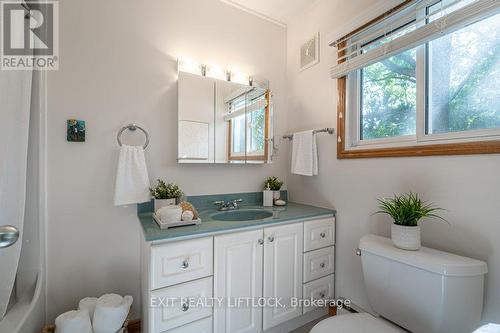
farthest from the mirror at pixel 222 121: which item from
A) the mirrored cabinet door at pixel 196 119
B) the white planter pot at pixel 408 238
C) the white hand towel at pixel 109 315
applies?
the white planter pot at pixel 408 238

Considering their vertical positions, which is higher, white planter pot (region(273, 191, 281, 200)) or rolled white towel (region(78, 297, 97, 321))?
white planter pot (region(273, 191, 281, 200))

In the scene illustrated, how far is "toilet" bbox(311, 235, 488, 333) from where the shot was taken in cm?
89

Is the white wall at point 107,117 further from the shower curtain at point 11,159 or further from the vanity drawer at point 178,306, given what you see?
the vanity drawer at point 178,306

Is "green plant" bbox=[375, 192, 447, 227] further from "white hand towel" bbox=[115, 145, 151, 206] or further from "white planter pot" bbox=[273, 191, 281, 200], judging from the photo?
"white hand towel" bbox=[115, 145, 151, 206]

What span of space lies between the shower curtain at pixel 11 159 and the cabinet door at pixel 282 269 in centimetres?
115

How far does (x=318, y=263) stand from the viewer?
1543mm

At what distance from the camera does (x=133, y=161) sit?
1361mm

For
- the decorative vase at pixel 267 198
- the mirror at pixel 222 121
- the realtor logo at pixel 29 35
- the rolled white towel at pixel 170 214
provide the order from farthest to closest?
the decorative vase at pixel 267 198
the mirror at pixel 222 121
the rolled white towel at pixel 170 214
the realtor logo at pixel 29 35

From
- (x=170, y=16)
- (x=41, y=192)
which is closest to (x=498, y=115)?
(x=170, y=16)

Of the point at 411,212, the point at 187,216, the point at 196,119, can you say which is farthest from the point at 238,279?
the point at 196,119

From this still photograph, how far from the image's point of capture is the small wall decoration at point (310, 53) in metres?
1.77

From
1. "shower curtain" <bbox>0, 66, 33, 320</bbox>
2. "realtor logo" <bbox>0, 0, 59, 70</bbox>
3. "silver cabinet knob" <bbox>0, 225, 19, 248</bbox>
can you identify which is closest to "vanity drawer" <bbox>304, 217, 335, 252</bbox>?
"silver cabinet knob" <bbox>0, 225, 19, 248</bbox>

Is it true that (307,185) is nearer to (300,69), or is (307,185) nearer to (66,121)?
(300,69)

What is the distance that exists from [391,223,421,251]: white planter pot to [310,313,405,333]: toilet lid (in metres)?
0.36
